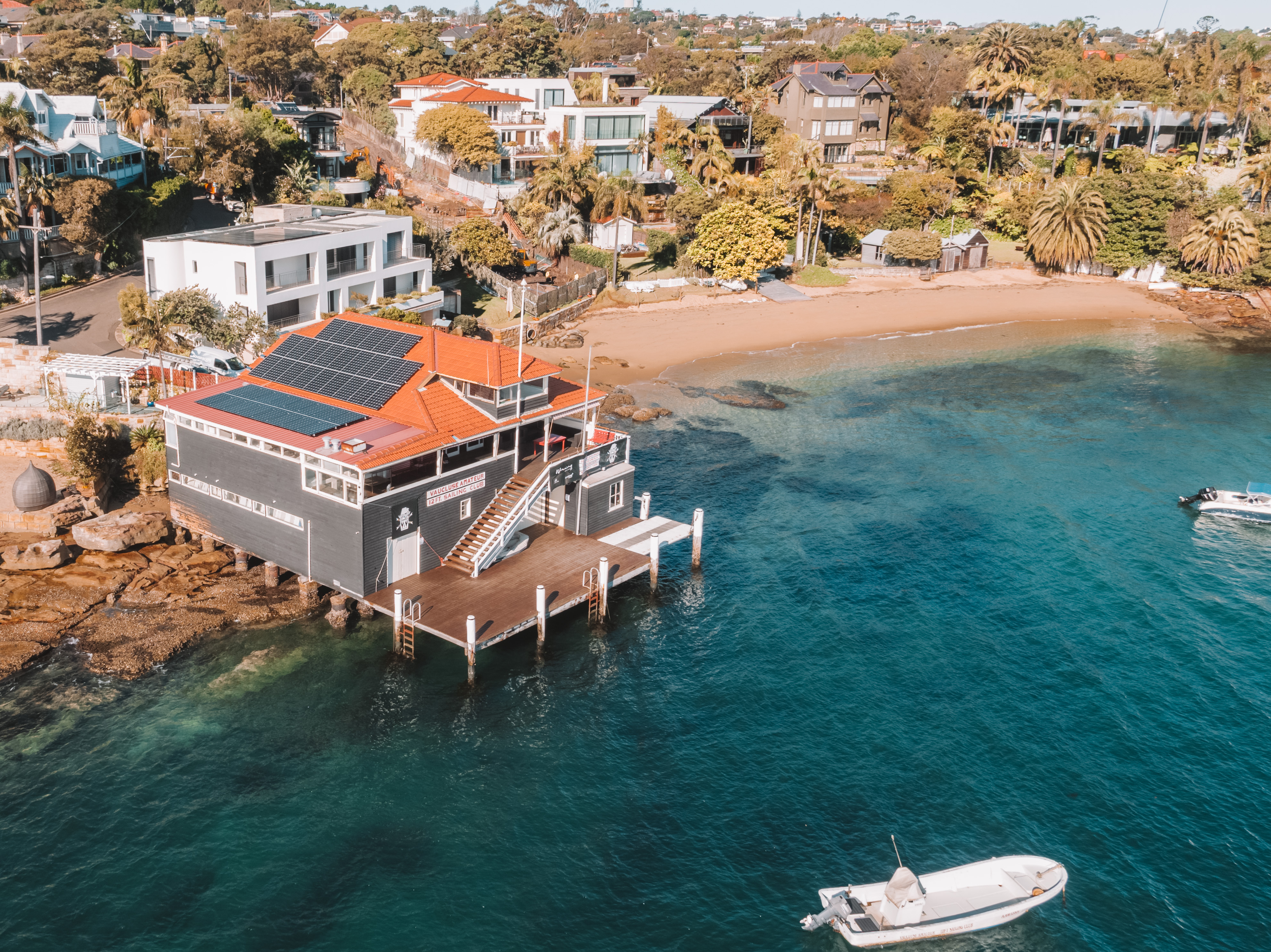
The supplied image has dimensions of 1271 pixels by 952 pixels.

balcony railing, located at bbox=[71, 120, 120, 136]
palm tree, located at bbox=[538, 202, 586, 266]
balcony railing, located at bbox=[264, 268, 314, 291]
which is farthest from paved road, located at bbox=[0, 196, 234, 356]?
palm tree, located at bbox=[538, 202, 586, 266]

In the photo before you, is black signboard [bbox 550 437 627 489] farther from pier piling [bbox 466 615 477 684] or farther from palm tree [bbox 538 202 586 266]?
palm tree [bbox 538 202 586 266]

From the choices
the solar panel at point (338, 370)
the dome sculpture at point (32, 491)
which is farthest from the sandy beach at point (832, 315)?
the dome sculpture at point (32, 491)

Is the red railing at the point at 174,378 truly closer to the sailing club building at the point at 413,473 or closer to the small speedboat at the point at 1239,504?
the sailing club building at the point at 413,473

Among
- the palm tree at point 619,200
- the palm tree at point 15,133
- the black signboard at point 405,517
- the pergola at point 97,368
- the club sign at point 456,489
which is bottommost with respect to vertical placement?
the black signboard at point 405,517

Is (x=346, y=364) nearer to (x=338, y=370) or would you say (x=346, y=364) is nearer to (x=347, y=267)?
(x=338, y=370)

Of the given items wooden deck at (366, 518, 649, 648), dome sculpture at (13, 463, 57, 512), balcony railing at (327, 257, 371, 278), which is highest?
balcony railing at (327, 257, 371, 278)

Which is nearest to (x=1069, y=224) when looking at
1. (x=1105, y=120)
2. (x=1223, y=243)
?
(x=1223, y=243)
